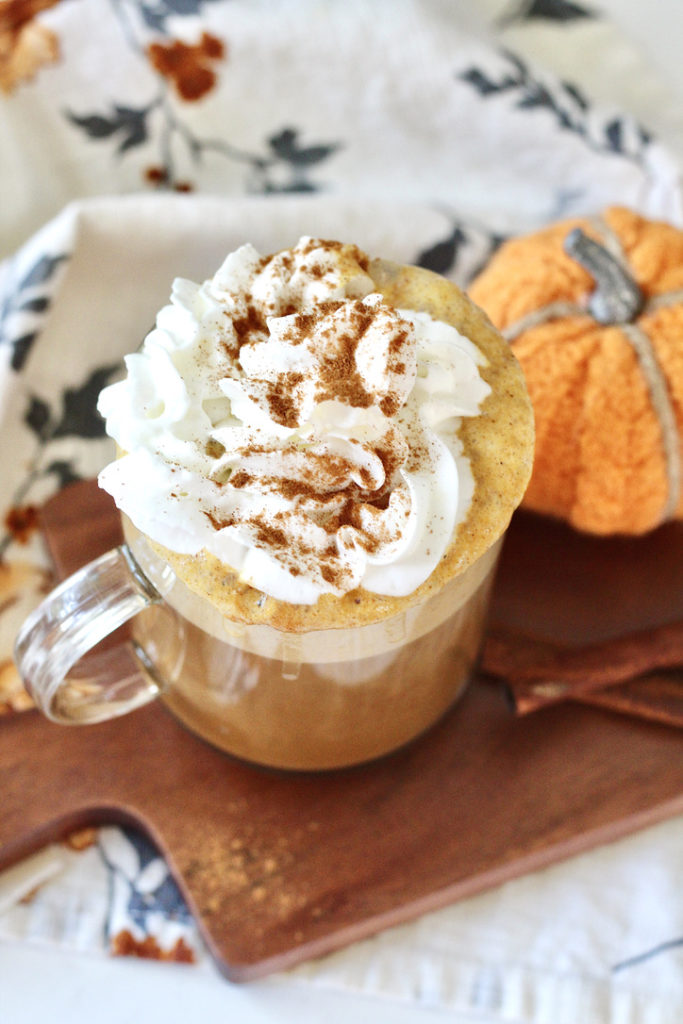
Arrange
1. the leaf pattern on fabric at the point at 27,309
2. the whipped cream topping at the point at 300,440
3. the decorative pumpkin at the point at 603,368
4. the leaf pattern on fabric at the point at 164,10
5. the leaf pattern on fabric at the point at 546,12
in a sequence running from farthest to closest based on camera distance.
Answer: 1. the leaf pattern on fabric at the point at 546,12
2. the leaf pattern on fabric at the point at 164,10
3. the leaf pattern on fabric at the point at 27,309
4. the decorative pumpkin at the point at 603,368
5. the whipped cream topping at the point at 300,440

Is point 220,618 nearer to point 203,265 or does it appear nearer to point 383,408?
point 383,408

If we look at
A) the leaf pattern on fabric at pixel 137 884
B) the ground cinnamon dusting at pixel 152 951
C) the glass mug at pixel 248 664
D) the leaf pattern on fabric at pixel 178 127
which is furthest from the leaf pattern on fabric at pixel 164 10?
the ground cinnamon dusting at pixel 152 951

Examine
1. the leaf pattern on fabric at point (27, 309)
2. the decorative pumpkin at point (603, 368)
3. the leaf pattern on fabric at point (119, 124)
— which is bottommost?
the decorative pumpkin at point (603, 368)

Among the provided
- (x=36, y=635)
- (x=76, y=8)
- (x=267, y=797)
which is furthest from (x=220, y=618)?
(x=76, y=8)

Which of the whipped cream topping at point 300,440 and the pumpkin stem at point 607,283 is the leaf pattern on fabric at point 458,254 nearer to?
the pumpkin stem at point 607,283

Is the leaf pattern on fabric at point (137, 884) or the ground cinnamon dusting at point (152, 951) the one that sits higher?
the leaf pattern on fabric at point (137, 884)

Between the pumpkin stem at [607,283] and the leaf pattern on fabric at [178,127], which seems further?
the leaf pattern on fabric at [178,127]

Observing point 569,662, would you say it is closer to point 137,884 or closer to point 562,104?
point 137,884

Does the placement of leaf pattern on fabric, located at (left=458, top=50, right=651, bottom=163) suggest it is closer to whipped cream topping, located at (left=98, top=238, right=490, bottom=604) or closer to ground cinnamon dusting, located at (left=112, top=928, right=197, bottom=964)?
whipped cream topping, located at (left=98, top=238, right=490, bottom=604)
